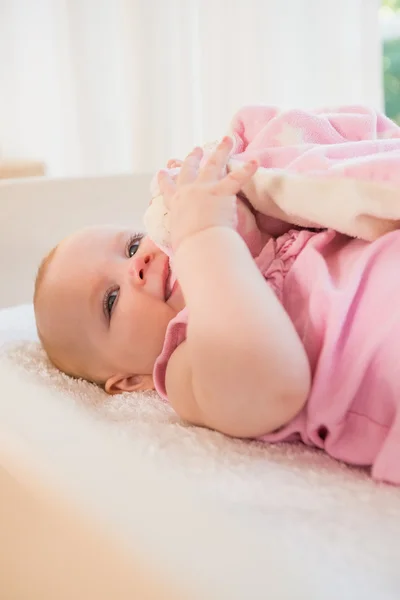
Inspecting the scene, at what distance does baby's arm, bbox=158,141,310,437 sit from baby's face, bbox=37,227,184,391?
0.51ft

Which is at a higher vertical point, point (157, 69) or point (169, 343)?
point (157, 69)

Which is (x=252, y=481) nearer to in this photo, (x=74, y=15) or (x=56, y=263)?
(x=56, y=263)

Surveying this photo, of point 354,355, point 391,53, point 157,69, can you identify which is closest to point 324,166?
point 354,355

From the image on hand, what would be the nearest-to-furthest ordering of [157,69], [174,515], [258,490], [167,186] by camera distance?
[174,515] → [258,490] → [167,186] → [157,69]

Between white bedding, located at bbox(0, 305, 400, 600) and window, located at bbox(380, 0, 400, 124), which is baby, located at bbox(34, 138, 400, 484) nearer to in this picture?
white bedding, located at bbox(0, 305, 400, 600)

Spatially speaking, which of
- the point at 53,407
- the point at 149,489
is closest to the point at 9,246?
the point at 53,407

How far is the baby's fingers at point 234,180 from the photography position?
63 centimetres

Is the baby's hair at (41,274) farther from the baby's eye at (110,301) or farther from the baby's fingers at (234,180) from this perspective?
the baby's fingers at (234,180)

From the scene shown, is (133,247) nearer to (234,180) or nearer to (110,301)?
(110,301)

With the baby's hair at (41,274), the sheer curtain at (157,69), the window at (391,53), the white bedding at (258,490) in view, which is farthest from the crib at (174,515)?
the window at (391,53)

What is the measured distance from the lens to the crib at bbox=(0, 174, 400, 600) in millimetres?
322

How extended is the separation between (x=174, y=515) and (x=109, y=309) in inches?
19.1

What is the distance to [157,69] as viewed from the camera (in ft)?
5.68

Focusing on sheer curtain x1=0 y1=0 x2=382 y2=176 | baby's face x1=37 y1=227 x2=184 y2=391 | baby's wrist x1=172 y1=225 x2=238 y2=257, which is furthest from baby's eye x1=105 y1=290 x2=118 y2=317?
sheer curtain x1=0 y1=0 x2=382 y2=176
